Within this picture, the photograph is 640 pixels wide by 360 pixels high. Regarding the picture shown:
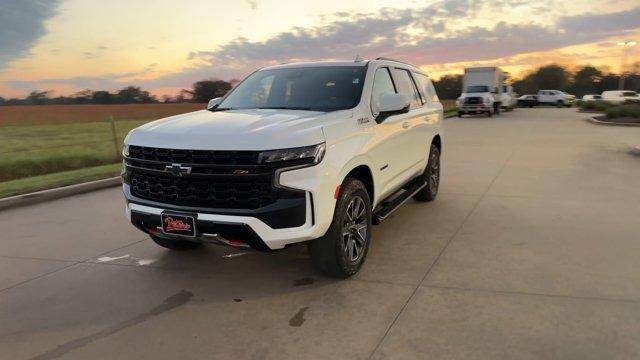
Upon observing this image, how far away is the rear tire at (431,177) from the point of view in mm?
7368

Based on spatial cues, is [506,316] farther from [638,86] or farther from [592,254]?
[638,86]

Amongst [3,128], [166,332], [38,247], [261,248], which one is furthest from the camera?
[3,128]

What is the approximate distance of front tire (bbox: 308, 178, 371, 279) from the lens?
4.36 meters

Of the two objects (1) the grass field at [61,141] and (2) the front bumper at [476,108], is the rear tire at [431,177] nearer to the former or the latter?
(1) the grass field at [61,141]

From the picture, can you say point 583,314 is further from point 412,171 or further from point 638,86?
point 638,86

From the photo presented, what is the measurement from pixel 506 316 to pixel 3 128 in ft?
53.8

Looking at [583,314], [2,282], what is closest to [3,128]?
[2,282]

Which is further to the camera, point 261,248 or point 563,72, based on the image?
point 563,72

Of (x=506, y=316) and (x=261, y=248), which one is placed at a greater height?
(x=261, y=248)

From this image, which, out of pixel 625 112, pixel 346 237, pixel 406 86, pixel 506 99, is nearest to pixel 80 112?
pixel 406 86

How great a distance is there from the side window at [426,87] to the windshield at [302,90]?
6.32 ft

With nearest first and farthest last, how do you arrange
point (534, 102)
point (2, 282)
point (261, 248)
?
1. point (261, 248)
2. point (2, 282)
3. point (534, 102)

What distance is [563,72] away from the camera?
308 feet

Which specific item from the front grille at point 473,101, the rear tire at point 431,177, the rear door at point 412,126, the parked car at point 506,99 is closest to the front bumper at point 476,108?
the front grille at point 473,101
